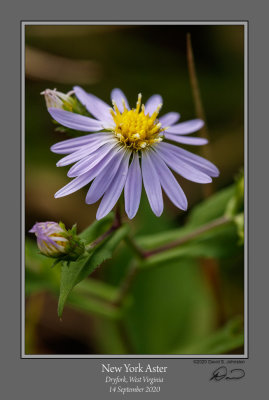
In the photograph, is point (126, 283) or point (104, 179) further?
point (126, 283)

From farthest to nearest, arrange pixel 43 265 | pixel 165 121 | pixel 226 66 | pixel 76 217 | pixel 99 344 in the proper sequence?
1. pixel 226 66
2. pixel 76 217
3. pixel 99 344
4. pixel 43 265
5. pixel 165 121

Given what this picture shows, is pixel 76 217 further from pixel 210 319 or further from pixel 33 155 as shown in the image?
pixel 210 319

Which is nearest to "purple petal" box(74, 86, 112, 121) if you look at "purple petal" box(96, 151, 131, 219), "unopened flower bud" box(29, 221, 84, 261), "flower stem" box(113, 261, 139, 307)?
"purple petal" box(96, 151, 131, 219)

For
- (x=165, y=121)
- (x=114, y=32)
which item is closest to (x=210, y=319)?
(x=165, y=121)

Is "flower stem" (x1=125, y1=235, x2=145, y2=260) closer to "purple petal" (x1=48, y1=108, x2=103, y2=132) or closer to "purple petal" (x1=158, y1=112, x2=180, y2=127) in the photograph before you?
"purple petal" (x1=48, y1=108, x2=103, y2=132)

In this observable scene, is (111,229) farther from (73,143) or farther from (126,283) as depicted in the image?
(126,283)

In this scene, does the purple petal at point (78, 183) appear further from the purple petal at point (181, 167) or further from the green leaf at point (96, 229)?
the purple petal at point (181, 167)

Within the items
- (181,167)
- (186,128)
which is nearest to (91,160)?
(181,167)
